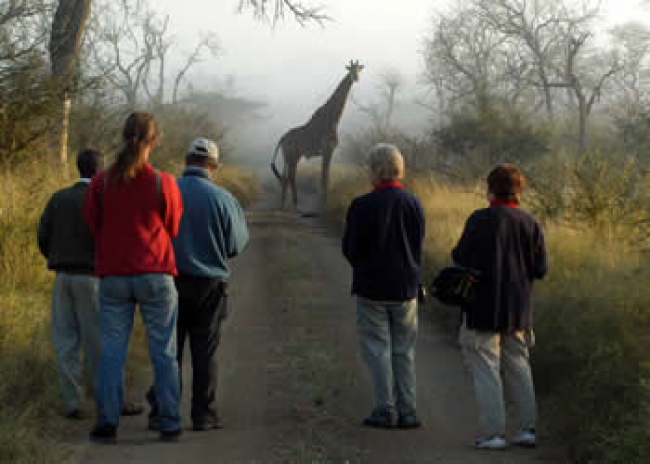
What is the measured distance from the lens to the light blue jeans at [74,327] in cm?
573

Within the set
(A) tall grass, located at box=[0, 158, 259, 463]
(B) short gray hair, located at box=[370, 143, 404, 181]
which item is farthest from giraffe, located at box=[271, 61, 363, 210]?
(B) short gray hair, located at box=[370, 143, 404, 181]

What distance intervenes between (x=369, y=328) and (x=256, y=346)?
226 centimetres

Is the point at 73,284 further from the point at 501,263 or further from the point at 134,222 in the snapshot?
the point at 501,263

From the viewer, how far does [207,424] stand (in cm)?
554

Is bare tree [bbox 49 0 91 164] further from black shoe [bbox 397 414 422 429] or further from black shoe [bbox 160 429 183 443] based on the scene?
black shoe [bbox 397 414 422 429]

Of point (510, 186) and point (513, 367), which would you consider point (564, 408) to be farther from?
point (510, 186)

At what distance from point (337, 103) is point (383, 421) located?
16.9m

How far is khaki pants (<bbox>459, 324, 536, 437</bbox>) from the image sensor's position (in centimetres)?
530

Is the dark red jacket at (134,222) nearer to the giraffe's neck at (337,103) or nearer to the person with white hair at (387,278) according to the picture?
the person with white hair at (387,278)

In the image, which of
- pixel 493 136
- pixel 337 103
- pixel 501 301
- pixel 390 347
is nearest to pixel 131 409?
pixel 390 347

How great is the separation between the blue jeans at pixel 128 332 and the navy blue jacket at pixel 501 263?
6.04ft

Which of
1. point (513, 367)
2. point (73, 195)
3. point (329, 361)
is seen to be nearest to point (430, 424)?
point (513, 367)

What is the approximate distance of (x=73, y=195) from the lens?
588 centimetres

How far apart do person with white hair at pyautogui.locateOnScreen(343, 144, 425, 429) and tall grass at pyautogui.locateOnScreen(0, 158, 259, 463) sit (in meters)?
2.02
